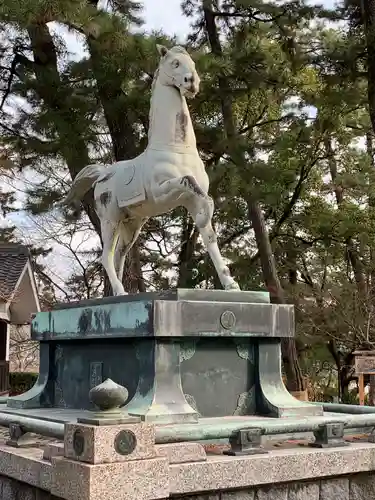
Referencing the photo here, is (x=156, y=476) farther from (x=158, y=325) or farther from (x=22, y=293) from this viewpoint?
(x=22, y=293)

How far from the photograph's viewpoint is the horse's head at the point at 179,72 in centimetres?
604

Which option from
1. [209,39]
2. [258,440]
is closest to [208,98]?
[209,39]

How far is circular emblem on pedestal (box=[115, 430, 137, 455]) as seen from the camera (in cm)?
381

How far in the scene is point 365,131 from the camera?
17281 mm

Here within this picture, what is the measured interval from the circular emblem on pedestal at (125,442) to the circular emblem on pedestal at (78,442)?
0.19 m

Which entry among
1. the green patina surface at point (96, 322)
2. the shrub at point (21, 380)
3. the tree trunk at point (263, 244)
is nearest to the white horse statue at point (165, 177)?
the green patina surface at point (96, 322)

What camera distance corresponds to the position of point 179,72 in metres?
6.07

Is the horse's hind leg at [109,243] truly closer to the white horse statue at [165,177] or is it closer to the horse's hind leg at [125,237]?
the white horse statue at [165,177]

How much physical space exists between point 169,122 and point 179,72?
451 mm

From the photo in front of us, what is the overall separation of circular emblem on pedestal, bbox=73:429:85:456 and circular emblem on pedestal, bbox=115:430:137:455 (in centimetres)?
19

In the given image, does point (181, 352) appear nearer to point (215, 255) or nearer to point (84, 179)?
point (215, 255)

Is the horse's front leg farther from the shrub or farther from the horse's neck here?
the shrub

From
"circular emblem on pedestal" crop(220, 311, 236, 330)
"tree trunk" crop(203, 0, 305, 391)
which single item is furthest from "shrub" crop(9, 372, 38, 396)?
"circular emblem on pedestal" crop(220, 311, 236, 330)

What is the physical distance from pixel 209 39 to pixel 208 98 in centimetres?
317
